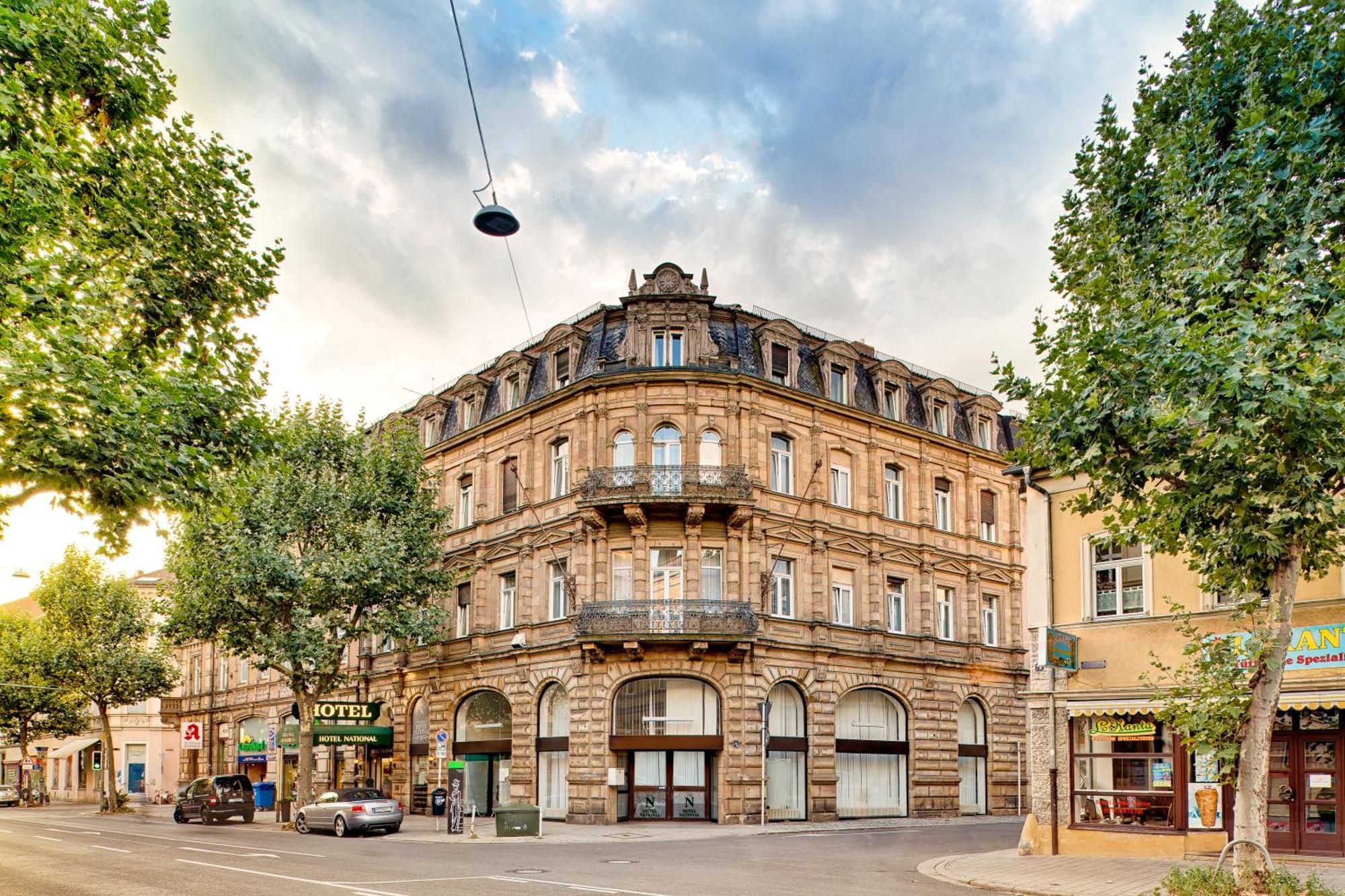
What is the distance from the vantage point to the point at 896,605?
37.7 metres

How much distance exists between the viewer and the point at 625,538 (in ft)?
109

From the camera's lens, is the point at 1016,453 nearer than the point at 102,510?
No

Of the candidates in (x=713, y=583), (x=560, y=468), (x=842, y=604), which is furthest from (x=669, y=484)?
(x=842, y=604)

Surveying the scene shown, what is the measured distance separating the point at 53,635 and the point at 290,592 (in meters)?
24.3

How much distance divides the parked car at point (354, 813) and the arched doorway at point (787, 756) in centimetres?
1064

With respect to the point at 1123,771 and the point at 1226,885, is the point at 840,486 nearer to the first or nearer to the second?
the point at 1123,771

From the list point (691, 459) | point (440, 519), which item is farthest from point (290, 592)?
point (691, 459)

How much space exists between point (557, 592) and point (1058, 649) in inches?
693

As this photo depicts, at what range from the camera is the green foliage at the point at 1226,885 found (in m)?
13.0

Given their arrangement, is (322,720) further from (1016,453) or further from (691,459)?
(1016,453)

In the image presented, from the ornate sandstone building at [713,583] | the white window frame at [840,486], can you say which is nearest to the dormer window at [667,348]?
the ornate sandstone building at [713,583]

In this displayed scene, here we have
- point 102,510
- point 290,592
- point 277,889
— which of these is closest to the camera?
point 102,510

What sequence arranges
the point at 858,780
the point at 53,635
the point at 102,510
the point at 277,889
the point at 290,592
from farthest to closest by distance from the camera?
the point at 53,635 → the point at 858,780 → the point at 290,592 → the point at 277,889 → the point at 102,510

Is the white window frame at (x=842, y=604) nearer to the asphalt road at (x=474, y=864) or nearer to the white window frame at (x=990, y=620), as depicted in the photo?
the white window frame at (x=990, y=620)
